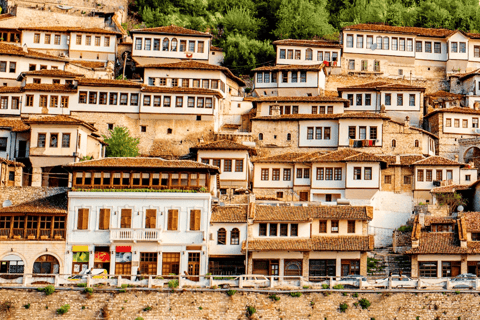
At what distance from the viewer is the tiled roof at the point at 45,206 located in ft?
140

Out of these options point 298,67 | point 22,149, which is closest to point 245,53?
point 298,67

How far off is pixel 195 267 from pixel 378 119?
22957 mm

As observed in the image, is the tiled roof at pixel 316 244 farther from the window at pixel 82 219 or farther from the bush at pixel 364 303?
the window at pixel 82 219

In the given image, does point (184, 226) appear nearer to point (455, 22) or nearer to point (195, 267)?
point (195, 267)

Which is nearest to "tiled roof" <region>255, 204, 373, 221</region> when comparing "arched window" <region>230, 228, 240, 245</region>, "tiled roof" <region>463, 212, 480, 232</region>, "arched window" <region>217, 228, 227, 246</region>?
"arched window" <region>230, 228, 240, 245</region>

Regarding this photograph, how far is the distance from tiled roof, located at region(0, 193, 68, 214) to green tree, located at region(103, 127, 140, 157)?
10.8 m

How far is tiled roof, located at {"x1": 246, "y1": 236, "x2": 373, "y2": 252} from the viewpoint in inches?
1688

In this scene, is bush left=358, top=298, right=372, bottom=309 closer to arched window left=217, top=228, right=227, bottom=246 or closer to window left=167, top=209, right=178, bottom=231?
arched window left=217, top=228, right=227, bottom=246

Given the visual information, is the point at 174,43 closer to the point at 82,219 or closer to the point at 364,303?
the point at 82,219

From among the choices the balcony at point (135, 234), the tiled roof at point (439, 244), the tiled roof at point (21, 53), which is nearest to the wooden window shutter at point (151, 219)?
the balcony at point (135, 234)

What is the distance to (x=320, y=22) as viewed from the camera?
8144 centimetres

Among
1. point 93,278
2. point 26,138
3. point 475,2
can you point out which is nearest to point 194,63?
point 26,138

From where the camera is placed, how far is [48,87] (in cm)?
5941

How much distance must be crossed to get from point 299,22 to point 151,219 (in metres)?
44.4
